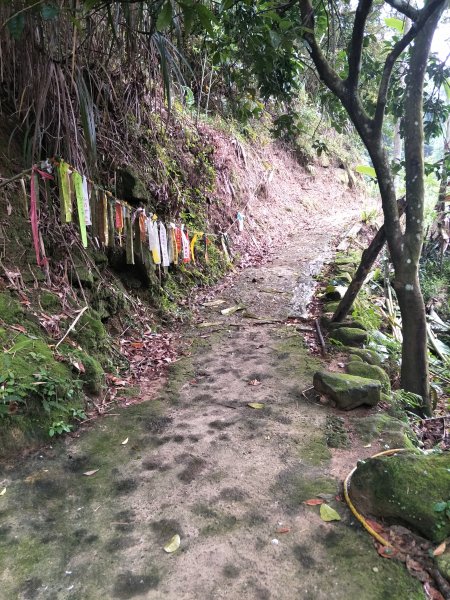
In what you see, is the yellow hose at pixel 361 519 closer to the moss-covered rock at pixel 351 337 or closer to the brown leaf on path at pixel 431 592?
the brown leaf on path at pixel 431 592

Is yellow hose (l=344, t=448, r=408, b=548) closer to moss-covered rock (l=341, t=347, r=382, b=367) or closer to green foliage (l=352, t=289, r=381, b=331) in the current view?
moss-covered rock (l=341, t=347, r=382, b=367)

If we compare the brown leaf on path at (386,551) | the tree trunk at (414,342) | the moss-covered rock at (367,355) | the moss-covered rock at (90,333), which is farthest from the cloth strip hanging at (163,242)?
the brown leaf on path at (386,551)

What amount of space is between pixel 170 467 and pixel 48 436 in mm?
913

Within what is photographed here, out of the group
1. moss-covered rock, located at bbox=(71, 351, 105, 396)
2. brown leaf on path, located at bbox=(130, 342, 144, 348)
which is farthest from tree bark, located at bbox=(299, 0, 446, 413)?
moss-covered rock, located at bbox=(71, 351, 105, 396)

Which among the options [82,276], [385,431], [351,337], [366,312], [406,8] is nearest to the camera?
[385,431]

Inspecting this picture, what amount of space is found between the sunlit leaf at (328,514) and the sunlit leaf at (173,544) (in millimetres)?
787

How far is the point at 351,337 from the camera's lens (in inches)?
197

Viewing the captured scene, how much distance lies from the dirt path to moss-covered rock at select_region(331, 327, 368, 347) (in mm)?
1169

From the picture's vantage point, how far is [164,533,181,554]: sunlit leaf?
7.04ft

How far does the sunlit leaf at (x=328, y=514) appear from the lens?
231 cm

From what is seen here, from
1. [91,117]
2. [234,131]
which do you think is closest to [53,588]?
[91,117]

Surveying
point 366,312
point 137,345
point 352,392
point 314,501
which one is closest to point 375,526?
point 314,501

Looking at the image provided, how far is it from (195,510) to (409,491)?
1.16 m

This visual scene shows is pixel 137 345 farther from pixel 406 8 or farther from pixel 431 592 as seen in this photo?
pixel 406 8
